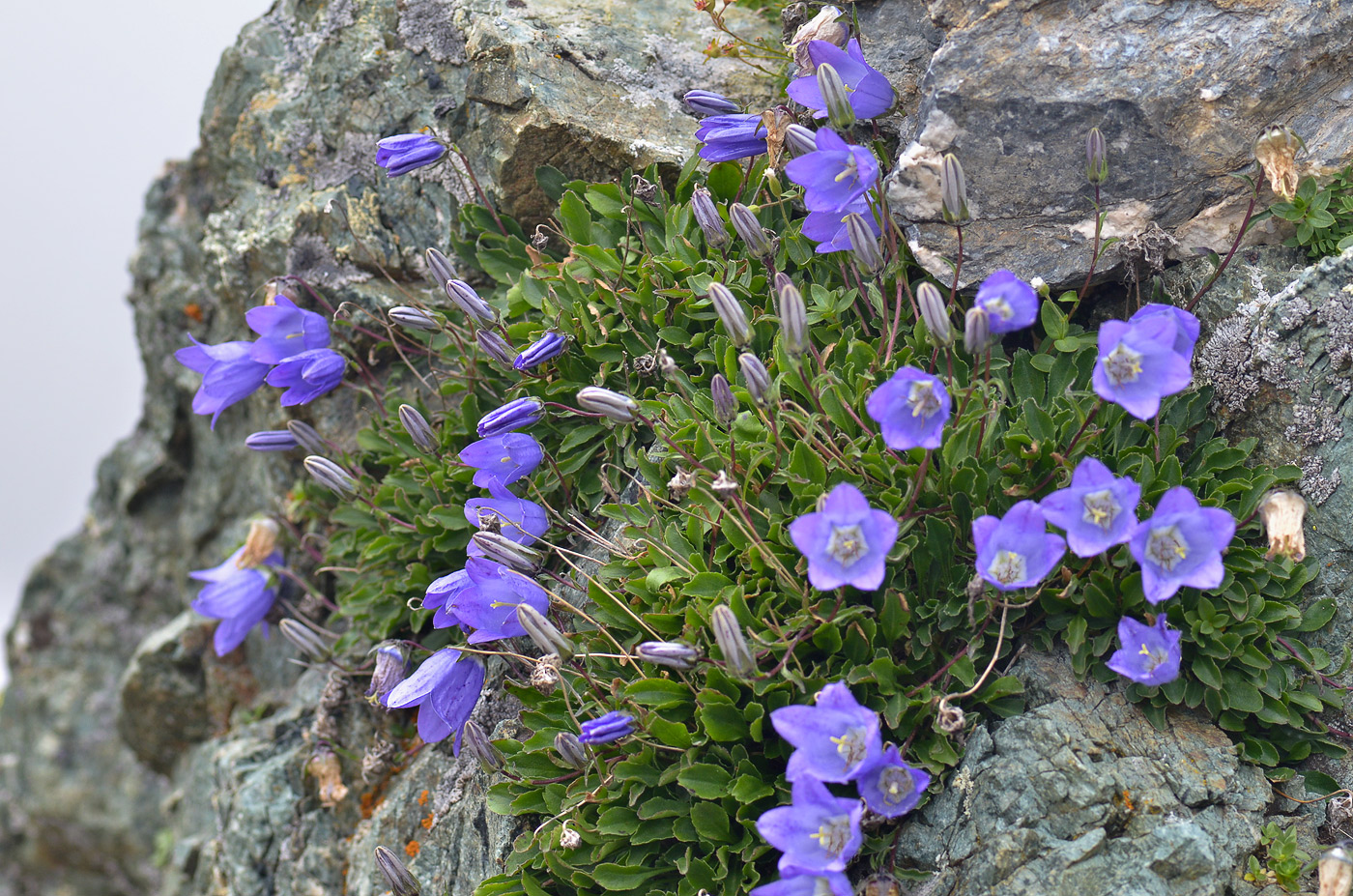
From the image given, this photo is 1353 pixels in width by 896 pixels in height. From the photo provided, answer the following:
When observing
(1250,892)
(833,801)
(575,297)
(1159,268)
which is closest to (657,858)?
(833,801)

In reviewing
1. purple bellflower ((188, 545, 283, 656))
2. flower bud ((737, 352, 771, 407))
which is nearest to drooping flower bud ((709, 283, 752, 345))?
flower bud ((737, 352, 771, 407))

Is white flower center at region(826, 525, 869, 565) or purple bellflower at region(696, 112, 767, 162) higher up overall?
purple bellflower at region(696, 112, 767, 162)

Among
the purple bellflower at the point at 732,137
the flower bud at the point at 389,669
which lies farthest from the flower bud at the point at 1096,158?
the flower bud at the point at 389,669

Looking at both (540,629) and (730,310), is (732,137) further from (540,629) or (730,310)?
(540,629)

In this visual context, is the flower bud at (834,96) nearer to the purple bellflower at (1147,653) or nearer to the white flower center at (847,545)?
the white flower center at (847,545)

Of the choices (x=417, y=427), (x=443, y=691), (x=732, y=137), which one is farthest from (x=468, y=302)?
(x=443, y=691)

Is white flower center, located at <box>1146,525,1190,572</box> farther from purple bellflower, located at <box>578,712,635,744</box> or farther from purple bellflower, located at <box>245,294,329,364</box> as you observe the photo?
purple bellflower, located at <box>245,294,329,364</box>
